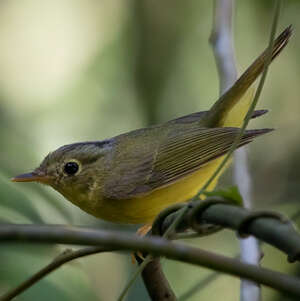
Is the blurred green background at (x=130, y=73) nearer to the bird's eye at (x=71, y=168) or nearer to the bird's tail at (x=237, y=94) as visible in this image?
the bird's eye at (x=71, y=168)

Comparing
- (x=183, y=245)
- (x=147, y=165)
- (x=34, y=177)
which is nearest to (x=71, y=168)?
(x=34, y=177)

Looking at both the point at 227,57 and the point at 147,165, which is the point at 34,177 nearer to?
the point at 147,165

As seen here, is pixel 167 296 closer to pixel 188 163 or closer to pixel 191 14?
pixel 188 163

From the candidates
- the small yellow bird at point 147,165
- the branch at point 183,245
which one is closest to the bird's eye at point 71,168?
the small yellow bird at point 147,165

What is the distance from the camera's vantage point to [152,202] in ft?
10.7

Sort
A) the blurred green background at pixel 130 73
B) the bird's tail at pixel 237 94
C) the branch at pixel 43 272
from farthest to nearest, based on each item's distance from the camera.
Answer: the blurred green background at pixel 130 73, the bird's tail at pixel 237 94, the branch at pixel 43 272

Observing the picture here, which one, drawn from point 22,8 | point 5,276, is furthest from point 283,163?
point 5,276

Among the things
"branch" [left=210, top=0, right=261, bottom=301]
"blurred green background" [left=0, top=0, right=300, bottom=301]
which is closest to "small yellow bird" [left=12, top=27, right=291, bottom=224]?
"branch" [left=210, top=0, right=261, bottom=301]

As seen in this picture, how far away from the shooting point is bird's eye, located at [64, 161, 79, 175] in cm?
337

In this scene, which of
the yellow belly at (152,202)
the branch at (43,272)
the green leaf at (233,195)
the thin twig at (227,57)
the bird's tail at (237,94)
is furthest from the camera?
the yellow belly at (152,202)

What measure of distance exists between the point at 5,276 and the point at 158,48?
3.23 metres

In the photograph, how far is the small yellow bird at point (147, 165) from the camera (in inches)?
127

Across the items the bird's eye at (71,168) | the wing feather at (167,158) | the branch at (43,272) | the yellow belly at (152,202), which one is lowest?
the yellow belly at (152,202)

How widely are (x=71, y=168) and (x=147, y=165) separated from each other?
16.8 inches
